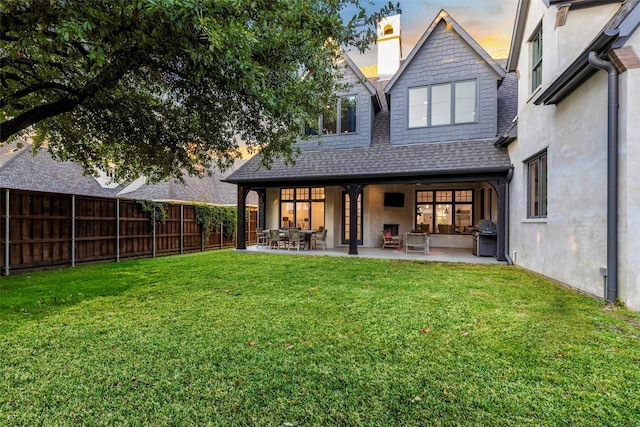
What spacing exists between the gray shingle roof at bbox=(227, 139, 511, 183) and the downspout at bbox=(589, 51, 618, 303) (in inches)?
175

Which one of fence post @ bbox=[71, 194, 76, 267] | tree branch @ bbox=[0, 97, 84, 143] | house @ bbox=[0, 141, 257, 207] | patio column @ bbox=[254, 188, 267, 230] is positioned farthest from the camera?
house @ bbox=[0, 141, 257, 207]

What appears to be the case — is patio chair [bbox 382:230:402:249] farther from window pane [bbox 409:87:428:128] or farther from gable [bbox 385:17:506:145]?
window pane [bbox 409:87:428:128]

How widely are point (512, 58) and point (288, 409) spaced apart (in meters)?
11.0

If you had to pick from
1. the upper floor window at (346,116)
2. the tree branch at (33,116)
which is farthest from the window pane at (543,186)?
the tree branch at (33,116)

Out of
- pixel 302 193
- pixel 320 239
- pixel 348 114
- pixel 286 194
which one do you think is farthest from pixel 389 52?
pixel 320 239

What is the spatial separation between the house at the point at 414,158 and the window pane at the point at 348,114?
0.13 ft

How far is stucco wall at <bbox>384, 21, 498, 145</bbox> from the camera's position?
9.98 metres

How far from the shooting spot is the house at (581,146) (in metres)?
4.25

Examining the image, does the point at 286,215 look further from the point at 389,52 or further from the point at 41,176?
the point at 41,176

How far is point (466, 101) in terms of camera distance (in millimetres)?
10258

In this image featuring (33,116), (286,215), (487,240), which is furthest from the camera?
(286,215)

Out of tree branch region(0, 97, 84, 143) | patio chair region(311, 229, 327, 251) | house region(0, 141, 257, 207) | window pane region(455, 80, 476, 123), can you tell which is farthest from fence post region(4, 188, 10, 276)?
window pane region(455, 80, 476, 123)

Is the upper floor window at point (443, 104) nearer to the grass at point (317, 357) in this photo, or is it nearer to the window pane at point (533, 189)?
the window pane at point (533, 189)

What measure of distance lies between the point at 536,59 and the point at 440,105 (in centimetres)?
327
